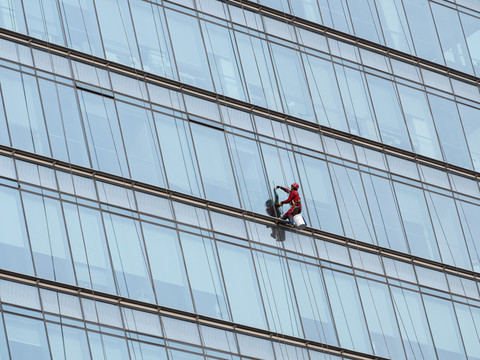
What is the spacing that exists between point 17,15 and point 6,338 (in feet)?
37.3

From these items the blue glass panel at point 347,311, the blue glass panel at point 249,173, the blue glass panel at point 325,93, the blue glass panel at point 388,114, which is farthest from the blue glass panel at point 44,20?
the blue glass panel at point 388,114

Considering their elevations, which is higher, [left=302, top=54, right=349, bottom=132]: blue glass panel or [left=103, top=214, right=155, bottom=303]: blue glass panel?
[left=302, top=54, right=349, bottom=132]: blue glass panel

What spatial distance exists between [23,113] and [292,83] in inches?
448

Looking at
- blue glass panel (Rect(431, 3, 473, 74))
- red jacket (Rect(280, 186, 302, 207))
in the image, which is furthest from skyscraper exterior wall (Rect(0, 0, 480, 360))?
red jacket (Rect(280, 186, 302, 207))

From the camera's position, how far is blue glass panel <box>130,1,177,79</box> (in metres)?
49.5

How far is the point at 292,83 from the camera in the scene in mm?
52719

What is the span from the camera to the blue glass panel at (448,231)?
53.8 metres

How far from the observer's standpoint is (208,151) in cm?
4900

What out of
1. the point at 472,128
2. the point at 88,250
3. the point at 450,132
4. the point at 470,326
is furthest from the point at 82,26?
the point at 472,128

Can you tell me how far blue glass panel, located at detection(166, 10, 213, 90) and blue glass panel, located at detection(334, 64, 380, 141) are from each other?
20.0 feet

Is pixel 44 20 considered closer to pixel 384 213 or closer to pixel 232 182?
pixel 232 182

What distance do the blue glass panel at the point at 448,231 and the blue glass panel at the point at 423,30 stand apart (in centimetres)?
647

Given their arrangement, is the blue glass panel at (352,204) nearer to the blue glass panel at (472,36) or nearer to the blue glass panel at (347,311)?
the blue glass panel at (347,311)

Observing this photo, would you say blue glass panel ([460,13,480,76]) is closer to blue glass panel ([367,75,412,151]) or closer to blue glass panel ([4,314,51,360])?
blue glass panel ([367,75,412,151])
